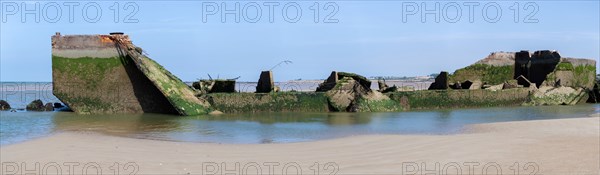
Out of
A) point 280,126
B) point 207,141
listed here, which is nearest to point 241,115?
point 280,126

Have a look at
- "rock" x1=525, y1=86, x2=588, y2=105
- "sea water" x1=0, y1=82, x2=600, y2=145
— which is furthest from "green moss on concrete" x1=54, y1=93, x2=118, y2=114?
"rock" x1=525, y1=86, x2=588, y2=105

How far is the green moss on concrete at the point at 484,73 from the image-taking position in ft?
48.2

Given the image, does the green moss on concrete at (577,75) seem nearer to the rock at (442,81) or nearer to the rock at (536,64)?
the rock at (536,64)

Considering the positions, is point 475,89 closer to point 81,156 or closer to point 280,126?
point 280,126

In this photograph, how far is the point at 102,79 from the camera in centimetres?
975

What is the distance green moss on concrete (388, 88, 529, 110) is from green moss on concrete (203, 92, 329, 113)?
1602mm

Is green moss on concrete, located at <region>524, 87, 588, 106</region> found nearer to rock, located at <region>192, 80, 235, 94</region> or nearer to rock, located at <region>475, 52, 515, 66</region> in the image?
rock, located at <region>475, 52, 515, 66</region>

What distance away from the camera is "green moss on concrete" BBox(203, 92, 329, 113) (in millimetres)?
9867

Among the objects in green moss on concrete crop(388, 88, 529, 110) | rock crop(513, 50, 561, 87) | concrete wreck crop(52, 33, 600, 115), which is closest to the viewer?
concrete wreck crop(52, 33, 600, 115)

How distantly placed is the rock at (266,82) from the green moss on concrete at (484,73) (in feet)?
19.8

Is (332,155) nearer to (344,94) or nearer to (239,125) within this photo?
(239,125)

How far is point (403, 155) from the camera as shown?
15.2 ft

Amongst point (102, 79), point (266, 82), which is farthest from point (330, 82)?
point (102, 79)

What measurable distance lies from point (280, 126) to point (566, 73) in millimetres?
9686
